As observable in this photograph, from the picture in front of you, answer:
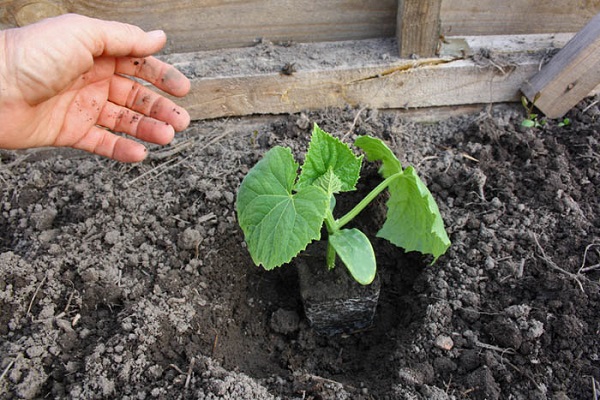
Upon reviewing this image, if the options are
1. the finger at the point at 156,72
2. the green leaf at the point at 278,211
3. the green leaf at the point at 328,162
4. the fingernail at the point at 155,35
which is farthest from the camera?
the finger at the point at 156,72

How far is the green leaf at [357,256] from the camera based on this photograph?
4.97 ft

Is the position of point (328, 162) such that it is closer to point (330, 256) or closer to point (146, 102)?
point (330, 256)

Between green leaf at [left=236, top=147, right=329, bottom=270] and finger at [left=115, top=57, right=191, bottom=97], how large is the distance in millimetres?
621

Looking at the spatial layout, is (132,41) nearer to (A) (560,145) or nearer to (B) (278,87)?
(B) (278,87)

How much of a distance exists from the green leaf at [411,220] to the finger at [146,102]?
0.87 meters

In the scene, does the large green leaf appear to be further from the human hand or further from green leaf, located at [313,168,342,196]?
the human hand

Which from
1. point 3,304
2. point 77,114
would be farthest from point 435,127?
point 3,304

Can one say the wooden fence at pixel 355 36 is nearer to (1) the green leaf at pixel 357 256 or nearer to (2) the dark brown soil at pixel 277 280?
(2) the dark brown soil at pixel 277 280

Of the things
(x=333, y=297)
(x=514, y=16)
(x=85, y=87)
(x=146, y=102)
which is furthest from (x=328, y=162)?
(x=514, y=16)

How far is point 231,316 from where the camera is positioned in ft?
6.03

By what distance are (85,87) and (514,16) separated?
1.88m

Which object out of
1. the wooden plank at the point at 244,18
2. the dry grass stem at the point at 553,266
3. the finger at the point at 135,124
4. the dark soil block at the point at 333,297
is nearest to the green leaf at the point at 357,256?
the dark soil block at the point at 333,297

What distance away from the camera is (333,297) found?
1.77 meters

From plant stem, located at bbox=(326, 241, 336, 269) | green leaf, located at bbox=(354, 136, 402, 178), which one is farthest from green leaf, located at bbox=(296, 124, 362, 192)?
plant stem, located at bbox=(326, 241, 336, 269)
